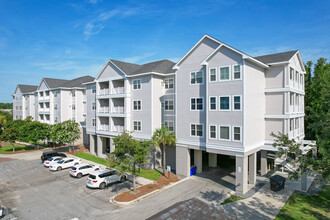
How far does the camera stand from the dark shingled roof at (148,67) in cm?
2840

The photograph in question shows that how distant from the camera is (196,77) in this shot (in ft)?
75.6

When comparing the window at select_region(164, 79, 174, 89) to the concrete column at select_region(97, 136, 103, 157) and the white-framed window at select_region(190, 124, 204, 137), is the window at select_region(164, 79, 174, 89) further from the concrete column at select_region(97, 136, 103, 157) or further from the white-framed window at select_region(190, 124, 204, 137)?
the concrete column at select_region(97, 136, 103, 157)

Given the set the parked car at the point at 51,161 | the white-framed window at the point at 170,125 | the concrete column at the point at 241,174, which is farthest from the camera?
the parked car at the point at 51,161

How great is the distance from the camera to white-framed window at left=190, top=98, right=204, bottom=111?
22.6m

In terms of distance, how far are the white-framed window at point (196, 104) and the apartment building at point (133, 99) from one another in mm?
4221

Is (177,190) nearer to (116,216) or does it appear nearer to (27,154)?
(116,216)

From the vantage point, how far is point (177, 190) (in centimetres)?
2042

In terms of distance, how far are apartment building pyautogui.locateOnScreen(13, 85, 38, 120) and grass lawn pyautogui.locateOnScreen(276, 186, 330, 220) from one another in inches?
2513

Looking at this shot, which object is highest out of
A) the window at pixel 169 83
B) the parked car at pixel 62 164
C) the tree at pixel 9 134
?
the window at pixel 169 83

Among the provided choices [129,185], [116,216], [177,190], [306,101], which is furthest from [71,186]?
[306,101]

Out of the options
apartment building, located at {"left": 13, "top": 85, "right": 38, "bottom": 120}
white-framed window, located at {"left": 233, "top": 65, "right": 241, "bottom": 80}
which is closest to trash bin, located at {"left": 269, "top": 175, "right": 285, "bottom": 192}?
white-framed window, located at {"left": 233, "top": 65, "right": 241, "bottom": 80}

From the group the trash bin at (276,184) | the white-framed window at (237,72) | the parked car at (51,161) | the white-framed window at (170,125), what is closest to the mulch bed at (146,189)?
the white-framed window at (170,125)

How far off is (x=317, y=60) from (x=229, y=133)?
28.5m

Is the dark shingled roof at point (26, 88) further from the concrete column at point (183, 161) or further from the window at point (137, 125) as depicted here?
the concrete column at point (183, 161)
